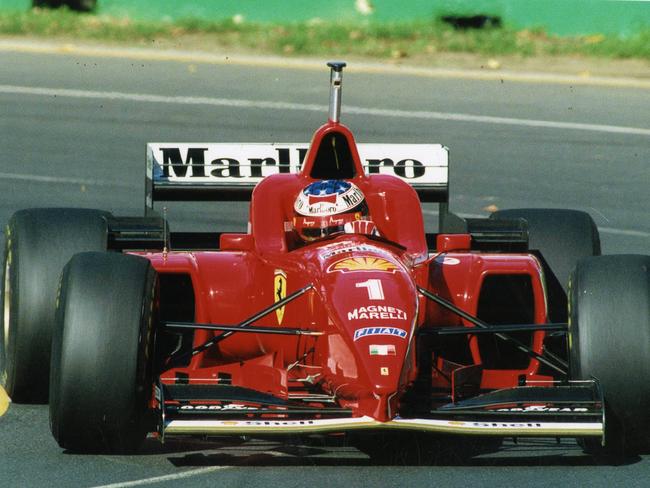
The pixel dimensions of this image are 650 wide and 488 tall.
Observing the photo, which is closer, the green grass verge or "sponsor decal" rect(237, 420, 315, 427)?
"sponsor decal" rect(237, 420, 315, 427)

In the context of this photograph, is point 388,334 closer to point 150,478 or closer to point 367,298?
point 367,298

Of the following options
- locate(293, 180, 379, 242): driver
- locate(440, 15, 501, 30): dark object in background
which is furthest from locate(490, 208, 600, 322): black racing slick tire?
locate(440, 15, 501, 30): dark object in background

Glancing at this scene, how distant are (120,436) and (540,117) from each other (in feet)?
45.4

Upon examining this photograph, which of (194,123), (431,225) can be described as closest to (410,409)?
(431,225)

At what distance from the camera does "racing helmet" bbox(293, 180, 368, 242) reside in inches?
349

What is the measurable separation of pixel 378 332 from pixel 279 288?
51.7 inches

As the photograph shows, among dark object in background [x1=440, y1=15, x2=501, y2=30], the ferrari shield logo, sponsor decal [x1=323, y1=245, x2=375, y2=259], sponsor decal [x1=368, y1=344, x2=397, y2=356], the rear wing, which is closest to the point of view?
sponsor decal [x1=368, y1=344, x2=397, y2=356]

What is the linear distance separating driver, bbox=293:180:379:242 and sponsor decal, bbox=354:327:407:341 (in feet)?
4.45

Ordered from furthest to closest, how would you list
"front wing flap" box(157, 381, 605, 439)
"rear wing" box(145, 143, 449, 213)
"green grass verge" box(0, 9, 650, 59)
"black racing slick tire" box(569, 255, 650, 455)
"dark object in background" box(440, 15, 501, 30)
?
"dark object in background" box(440, 15, 501, 30)
"green grass verge" box(0, 9, 650, 59)
"rear wing" box(145, 143, 449, 213)
"black racing slick tire" box(569, 255, 650, 455)
"front wing flap" box(157, 381, 605, 439)

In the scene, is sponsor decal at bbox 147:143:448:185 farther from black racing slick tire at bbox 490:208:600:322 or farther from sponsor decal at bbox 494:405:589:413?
sponsor decal at bbox 494:405:589:413

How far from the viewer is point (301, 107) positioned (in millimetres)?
20656

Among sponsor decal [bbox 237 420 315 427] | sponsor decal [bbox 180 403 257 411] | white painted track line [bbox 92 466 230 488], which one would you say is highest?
sponsor decal [bbox 180 403 257 411]

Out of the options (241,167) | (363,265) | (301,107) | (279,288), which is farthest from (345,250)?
(301,107)

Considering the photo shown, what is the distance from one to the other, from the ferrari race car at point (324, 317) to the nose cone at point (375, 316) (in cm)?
1
